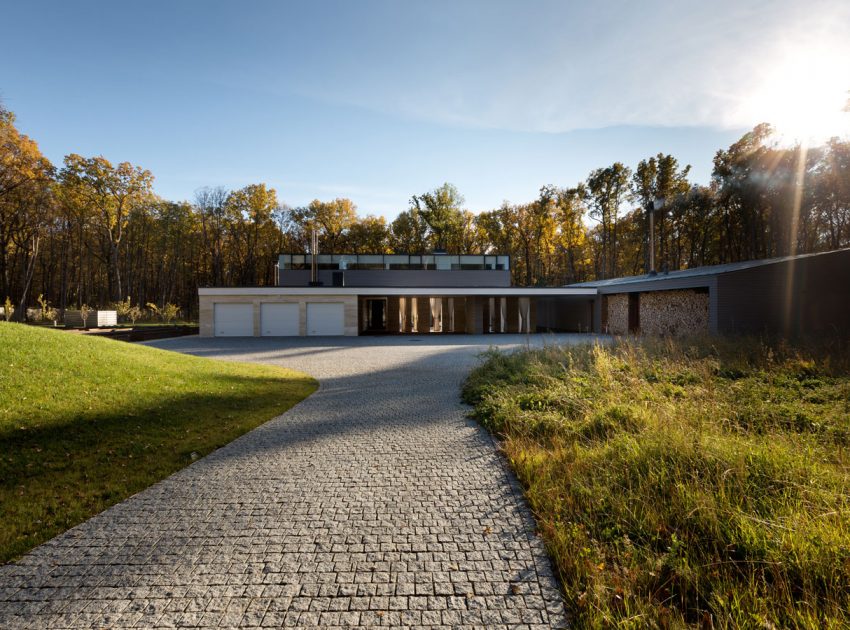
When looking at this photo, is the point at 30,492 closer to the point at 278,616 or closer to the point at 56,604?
the point at 56,604

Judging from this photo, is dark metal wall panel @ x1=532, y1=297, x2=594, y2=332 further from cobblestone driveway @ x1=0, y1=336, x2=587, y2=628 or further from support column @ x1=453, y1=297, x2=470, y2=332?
cobblestone driveway @ x1=0, y1=336, x2=587, y2=628

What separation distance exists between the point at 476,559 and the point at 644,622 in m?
1.00

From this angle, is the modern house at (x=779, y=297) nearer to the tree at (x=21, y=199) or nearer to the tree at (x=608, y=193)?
the tree at (x=608, y=193)

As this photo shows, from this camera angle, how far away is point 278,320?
70.5 ft

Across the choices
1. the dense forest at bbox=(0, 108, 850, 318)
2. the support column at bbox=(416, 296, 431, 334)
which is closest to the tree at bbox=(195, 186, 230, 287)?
the dense forest at bbox=(0, 108, 850, 318)

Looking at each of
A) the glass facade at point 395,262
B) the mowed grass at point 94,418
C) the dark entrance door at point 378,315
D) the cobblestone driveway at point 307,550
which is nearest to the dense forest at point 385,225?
the glass facade at point 395,262

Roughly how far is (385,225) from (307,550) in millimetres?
36953

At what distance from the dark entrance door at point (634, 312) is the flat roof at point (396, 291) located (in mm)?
2614

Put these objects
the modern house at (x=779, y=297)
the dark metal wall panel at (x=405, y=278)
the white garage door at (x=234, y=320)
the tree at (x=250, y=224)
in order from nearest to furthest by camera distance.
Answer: the modern house at (x=779, y=297) < the white garage door at (x=234, y=320) < the dark metal wall panel at (x=405, y=278) < the tree at (x=250, y=224)

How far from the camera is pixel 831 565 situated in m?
2.30

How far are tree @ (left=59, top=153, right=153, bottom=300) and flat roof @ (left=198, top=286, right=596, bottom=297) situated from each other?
1460 centimetres

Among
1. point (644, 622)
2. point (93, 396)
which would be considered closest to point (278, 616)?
point (644, 622)

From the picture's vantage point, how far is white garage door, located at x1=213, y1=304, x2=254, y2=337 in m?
21.2

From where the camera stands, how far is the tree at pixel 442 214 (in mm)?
36750
